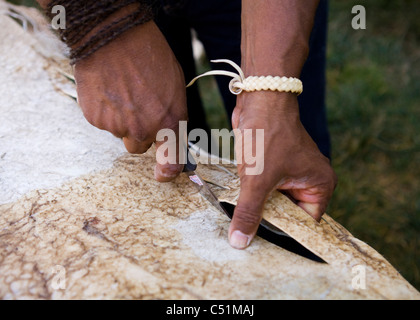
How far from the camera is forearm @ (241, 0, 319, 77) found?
0.98m

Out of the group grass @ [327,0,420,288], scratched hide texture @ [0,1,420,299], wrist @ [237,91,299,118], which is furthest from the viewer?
grass @ [327,0,420,288]

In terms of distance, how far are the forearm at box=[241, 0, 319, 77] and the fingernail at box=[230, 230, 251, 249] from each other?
36 centimetres

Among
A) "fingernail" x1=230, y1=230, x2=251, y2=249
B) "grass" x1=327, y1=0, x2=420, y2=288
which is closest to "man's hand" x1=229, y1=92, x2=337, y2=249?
"fingernail" x1=230, y1=230, x2=251, y2=249

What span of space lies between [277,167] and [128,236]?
353mm

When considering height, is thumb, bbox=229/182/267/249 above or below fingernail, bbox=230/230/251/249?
above

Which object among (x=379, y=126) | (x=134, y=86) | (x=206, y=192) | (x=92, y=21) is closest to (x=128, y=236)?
(x=206, y=192)

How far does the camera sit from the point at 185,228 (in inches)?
38.3

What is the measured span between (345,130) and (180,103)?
5.99ft

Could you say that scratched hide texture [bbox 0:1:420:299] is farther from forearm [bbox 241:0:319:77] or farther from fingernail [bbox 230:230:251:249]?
forearm [bbox 241:0:319:77]

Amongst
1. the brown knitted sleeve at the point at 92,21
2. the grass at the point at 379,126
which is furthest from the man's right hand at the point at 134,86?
the grass at the point at 379,126

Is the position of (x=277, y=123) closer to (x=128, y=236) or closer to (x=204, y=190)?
(x=204, y=190)

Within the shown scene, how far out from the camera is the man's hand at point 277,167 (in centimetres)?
90

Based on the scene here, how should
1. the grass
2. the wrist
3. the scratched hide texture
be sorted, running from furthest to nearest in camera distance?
the grass < the wrist < the scratched hide texture
